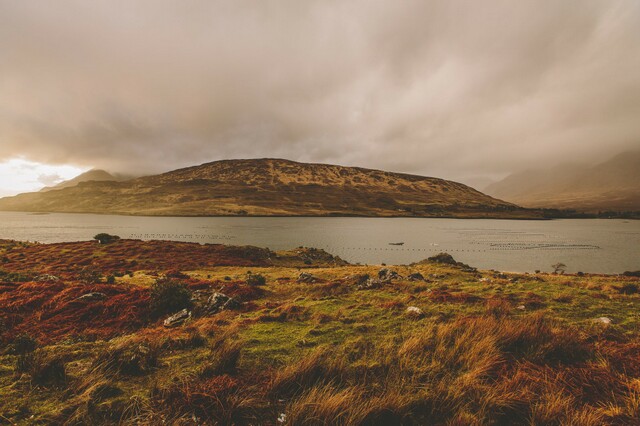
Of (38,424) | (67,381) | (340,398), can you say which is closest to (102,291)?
(67,381)

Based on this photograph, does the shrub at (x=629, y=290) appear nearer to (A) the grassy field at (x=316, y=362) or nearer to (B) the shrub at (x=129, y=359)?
(A) the grassy field at (x=316, y=362)

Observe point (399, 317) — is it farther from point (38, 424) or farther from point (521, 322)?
point (38, 424)

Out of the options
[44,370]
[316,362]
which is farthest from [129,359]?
Answer: [316,362]

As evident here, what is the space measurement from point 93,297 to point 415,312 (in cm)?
1345

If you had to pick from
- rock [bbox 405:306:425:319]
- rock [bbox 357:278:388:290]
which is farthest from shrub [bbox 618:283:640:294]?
rock [bbox 405:306:425:319]

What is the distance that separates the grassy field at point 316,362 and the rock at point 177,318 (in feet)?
0.58

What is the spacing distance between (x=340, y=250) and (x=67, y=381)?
5793 cm

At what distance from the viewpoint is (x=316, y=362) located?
18.7ft

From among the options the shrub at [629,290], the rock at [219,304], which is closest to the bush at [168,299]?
the rock at [219,304]

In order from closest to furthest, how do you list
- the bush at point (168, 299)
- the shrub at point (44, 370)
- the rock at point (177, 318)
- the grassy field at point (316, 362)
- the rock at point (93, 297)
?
the grassy field at point (316, 362) < the shrub at point (44, 370) < the rock at point (177, 318) < the bush at point (168, 299) < the rock at point (93, 297)

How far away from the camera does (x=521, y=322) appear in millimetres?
8008

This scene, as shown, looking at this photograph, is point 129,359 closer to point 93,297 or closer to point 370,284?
point 93,297

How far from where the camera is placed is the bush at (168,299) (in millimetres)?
11704

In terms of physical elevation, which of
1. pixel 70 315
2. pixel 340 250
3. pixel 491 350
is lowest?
pixel 340 250
